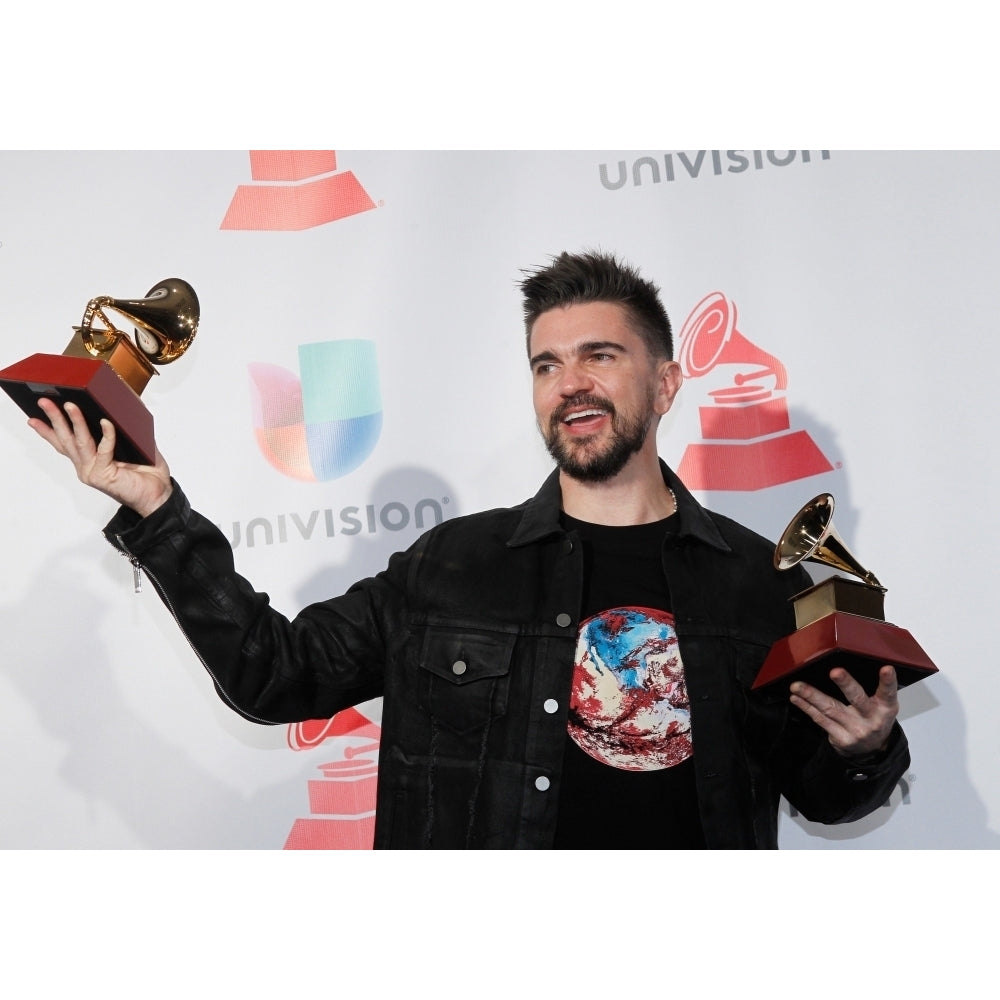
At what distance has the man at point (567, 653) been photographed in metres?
2.97

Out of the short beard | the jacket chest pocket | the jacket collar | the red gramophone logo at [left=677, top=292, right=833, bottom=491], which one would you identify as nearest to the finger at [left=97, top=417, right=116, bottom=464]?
the jacket chest pocket

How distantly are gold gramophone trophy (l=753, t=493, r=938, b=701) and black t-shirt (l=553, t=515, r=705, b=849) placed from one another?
9.3 inches

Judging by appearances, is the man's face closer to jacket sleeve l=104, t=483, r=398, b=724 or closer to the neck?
the neck

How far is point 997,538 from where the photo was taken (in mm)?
3996

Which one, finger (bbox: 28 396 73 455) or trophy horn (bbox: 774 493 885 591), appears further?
trophy horn (bbox: 774 493 885 591)

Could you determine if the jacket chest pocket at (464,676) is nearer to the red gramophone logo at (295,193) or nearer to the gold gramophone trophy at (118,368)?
the gold gramophone trophy at (118,368)

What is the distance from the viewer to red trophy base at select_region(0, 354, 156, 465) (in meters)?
2.72

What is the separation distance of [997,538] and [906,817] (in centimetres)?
90

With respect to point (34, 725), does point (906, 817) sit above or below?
below

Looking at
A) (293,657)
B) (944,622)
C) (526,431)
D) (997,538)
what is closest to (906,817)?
(944,622)

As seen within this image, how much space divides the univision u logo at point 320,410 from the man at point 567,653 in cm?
69

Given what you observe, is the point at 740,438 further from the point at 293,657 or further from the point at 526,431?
the point at 293,657

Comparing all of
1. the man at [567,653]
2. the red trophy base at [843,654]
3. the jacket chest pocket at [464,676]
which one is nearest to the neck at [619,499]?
the man at [567,653]

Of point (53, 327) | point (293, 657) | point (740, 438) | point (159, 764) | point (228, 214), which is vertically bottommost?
point (159, 764)
